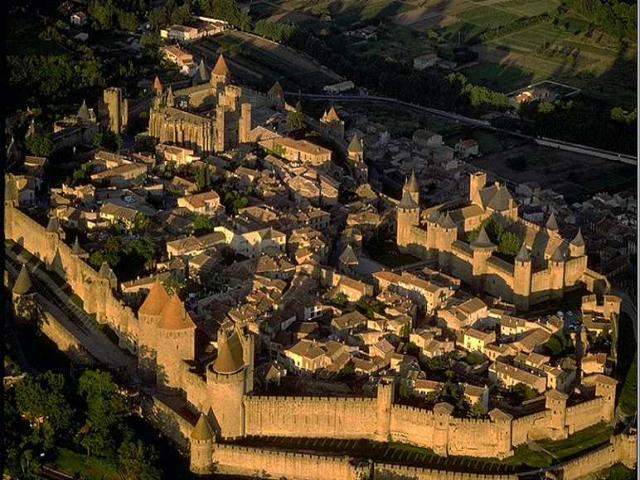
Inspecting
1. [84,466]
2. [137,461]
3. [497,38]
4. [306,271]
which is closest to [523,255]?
[306,271]

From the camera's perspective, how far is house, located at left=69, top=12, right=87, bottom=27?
3347 cm

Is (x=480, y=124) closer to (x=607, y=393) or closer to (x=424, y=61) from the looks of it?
(x=424, y=61)

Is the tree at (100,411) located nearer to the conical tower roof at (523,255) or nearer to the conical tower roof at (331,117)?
the conical tower roof at (523,255)

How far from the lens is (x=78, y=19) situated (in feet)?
110

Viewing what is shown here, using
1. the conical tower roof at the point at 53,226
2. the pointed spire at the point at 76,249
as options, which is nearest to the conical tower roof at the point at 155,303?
the pointed spire at the point at 76,249

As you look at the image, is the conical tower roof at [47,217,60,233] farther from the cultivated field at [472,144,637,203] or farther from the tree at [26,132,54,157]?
the cultivated field at [472,144,637,203]

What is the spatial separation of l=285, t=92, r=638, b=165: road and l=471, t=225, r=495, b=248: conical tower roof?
27.2 feet

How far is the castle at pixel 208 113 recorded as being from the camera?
23844 millimetres

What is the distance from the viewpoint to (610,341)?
55.3ft

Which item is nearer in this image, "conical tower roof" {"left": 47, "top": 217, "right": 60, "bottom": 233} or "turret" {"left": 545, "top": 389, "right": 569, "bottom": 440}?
"turret" {"left": 545, "top": 389, "right": 569, "bottom": 440}

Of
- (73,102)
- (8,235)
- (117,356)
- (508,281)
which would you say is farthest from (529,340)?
(73,102)

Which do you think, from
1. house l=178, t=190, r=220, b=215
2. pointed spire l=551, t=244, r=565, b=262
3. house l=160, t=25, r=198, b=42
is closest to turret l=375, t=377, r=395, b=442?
pointed spire l=551, t=244, r=565, b=262

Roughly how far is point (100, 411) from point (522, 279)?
6933mm

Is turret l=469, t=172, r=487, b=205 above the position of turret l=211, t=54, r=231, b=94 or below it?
above
